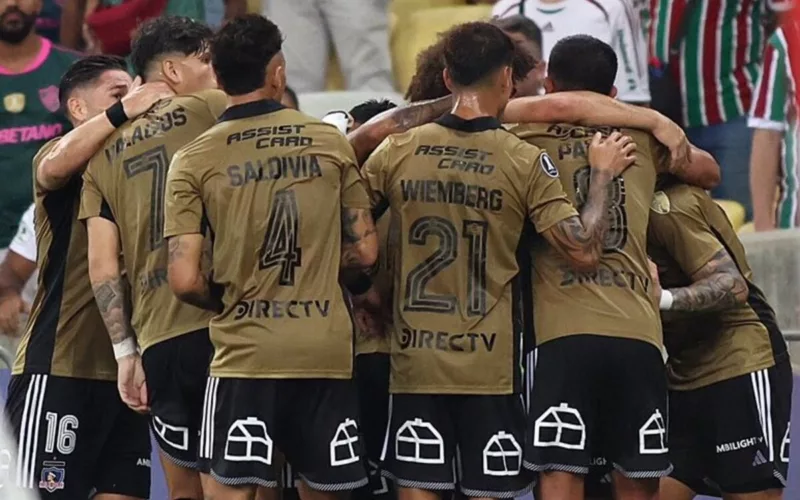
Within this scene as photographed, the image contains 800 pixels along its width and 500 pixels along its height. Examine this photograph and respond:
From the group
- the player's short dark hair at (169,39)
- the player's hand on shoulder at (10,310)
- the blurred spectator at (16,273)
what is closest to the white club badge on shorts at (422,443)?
the player's short dark hair at (169,39)

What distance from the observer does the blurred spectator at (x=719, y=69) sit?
11.8 metres

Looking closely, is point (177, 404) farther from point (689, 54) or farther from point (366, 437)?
point (689, 54)

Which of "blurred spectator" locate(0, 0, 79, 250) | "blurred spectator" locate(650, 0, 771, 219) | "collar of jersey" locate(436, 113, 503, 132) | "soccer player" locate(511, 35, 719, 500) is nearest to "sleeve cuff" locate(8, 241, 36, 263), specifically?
"blurred spectator" locate(0, 0, 79, 250)

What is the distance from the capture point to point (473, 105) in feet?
26.3

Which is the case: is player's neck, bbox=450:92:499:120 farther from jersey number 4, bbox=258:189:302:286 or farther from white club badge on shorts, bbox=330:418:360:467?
white club badge on shorts, bbox=330:418:360:467

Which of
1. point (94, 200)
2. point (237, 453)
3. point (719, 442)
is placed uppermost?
point (94, 200)

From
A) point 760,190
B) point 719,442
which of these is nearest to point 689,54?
point 760,190

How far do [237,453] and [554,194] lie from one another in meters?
1.49

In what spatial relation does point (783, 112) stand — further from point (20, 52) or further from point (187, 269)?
point (187, 269)

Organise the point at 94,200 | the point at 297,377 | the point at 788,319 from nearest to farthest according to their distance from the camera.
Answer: the point at 297,377 < the point at 94,200 < the point at 788,319

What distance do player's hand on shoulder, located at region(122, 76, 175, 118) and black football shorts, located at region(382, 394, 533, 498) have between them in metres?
1.50

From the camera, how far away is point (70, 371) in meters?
8.51

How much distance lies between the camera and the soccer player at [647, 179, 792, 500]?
8.44 m

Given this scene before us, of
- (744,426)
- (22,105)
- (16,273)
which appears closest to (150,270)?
(16,273)
